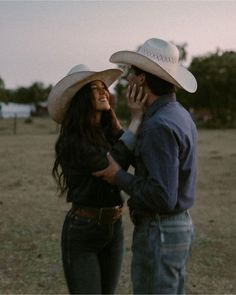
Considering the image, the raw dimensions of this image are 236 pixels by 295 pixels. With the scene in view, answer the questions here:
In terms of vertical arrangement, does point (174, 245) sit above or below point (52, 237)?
above

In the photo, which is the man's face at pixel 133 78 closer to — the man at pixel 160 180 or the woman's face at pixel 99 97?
the man at pixel 160 180

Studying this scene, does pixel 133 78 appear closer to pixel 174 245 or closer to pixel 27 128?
pixel 174 245

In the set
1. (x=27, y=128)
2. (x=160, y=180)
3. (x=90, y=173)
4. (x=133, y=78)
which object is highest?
(x=133, y=78)

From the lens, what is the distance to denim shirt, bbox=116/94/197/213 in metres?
2.29

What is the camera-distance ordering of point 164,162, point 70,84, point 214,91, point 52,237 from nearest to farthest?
point 164,162, point 70,84, point 52,237, point 214,91

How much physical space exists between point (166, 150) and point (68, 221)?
69 centimetres

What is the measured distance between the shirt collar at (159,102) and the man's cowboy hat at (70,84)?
1.30ft

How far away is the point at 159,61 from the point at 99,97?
1.21 ft

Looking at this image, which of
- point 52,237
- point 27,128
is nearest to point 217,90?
point 27,128

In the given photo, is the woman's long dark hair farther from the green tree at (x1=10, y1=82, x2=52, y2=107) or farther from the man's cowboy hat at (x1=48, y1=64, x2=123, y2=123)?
the green tree at (x1=10, y1=82, x2=52, y2=107)

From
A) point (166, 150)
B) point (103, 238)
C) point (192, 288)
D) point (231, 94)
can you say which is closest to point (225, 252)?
point (192, 288)

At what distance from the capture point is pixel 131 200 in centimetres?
243

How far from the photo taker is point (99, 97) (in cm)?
274

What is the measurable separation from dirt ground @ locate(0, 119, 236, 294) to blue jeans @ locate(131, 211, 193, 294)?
2166mm
